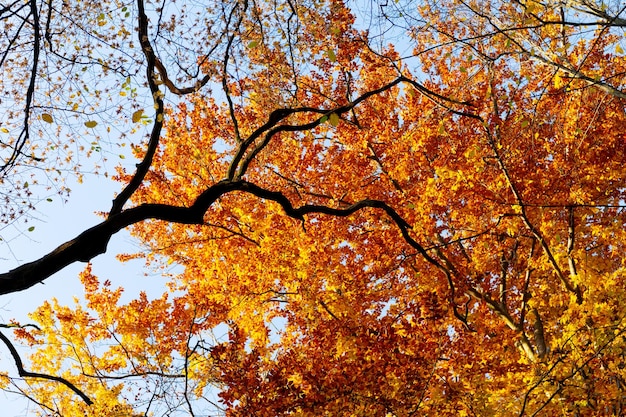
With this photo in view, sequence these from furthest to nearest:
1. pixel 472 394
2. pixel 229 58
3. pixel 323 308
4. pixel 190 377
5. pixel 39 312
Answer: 1. pixel 39 312
2. pixel 323 308
3. pixel 190 377
4. pixel 472 394
5. pixel 229 58

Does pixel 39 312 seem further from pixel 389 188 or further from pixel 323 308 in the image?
pixel 389 188

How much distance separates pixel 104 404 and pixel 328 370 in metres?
4.70

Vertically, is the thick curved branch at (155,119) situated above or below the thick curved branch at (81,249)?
above

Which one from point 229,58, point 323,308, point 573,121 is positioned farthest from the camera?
point 323,308

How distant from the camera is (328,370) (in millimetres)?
8547

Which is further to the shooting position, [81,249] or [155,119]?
[155,119]

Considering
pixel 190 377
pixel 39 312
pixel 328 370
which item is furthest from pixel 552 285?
pixel 39 312

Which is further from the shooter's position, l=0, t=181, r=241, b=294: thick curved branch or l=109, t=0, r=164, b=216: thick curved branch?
l=109, t=0, r=164, b=216: thick curved branch

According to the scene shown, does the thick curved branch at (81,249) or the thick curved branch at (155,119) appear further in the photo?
the thick curved branch at (155,119)

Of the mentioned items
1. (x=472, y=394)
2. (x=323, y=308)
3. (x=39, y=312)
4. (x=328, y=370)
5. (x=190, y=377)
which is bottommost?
(x=472, y=394)

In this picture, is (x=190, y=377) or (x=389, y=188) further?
(x=389, y=188)

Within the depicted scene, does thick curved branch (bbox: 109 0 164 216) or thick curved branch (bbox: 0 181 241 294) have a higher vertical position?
thick curved branch (bbox: 109 0 164 216)

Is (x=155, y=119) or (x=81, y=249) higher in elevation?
(x=155, y=119)

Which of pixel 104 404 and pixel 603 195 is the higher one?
pixel 603 195
